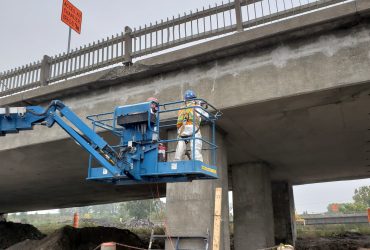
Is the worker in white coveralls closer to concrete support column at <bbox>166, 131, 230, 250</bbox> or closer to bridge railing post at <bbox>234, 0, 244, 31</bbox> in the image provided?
concrete support column at <bbox>166, 131, 230, 250</bbox>

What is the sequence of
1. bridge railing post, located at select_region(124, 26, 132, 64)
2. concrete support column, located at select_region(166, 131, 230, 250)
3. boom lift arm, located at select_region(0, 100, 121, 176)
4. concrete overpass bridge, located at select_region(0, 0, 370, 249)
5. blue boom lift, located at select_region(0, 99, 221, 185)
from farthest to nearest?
bridge railing post, located at select_region(124, 26, 132, 64) < concrete support column, located at select_region(166, 131, 230, 250) < concrete overpass bridge, located at select_region(0, 0, 370, 249) < boom lift arm, located at select_region(0, 100, 121, 176) < blue boom lift, located at select_region(0, 99, 221, 185)

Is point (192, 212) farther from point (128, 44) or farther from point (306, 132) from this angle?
point (128, 44)

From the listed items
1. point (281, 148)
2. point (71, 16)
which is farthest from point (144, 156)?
point (71, 16)

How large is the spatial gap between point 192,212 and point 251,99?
9.69 feet

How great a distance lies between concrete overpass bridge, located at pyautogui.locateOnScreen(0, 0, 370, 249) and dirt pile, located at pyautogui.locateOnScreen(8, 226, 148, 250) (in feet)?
8.19

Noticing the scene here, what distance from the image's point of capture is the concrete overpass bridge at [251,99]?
24.0 feet

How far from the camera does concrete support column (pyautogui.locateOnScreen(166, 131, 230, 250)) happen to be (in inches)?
322

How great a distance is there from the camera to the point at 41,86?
36.3ft

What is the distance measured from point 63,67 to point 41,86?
0.94 meters

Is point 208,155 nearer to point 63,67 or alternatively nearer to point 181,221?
point 181,221

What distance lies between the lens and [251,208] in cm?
1249

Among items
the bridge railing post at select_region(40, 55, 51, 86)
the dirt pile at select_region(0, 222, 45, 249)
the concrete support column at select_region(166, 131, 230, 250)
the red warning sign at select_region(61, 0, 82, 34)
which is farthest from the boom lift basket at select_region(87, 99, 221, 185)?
the dirt pile at select_region(0, 222, 45, 249)

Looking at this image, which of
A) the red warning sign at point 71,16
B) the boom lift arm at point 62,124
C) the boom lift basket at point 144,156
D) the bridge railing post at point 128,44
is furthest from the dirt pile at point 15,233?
the boom lift basket at point 144,156

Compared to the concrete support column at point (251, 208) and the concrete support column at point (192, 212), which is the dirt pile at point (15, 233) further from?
the concrete support column at point (192, 212)
